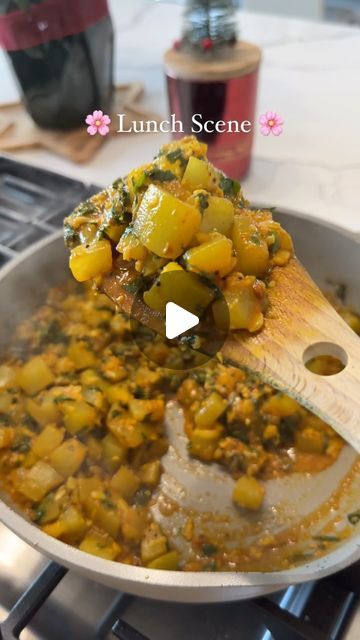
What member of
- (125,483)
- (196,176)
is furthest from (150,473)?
(196,176)

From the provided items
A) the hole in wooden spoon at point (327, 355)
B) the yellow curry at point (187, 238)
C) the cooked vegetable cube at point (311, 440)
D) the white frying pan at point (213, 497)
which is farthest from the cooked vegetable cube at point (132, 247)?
the cooked vegetable cube at point (311, 440)

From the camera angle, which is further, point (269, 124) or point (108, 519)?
point (269, 124)

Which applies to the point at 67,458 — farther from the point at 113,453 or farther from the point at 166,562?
the point at 166,562

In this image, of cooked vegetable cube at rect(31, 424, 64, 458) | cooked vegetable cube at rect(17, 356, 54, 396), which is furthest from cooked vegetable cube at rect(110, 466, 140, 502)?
cooked vegetable cube at rect(17, 356, 54, 396)

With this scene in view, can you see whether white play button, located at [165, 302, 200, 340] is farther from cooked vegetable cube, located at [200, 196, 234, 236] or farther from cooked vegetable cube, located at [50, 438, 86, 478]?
cooked vegetable cube, located at [50, 438, 86, 478]

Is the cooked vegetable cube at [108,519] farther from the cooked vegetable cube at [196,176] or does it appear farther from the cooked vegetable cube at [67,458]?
the cooked vegetable cube at [196,176]

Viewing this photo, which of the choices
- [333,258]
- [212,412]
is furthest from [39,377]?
[333,258]
